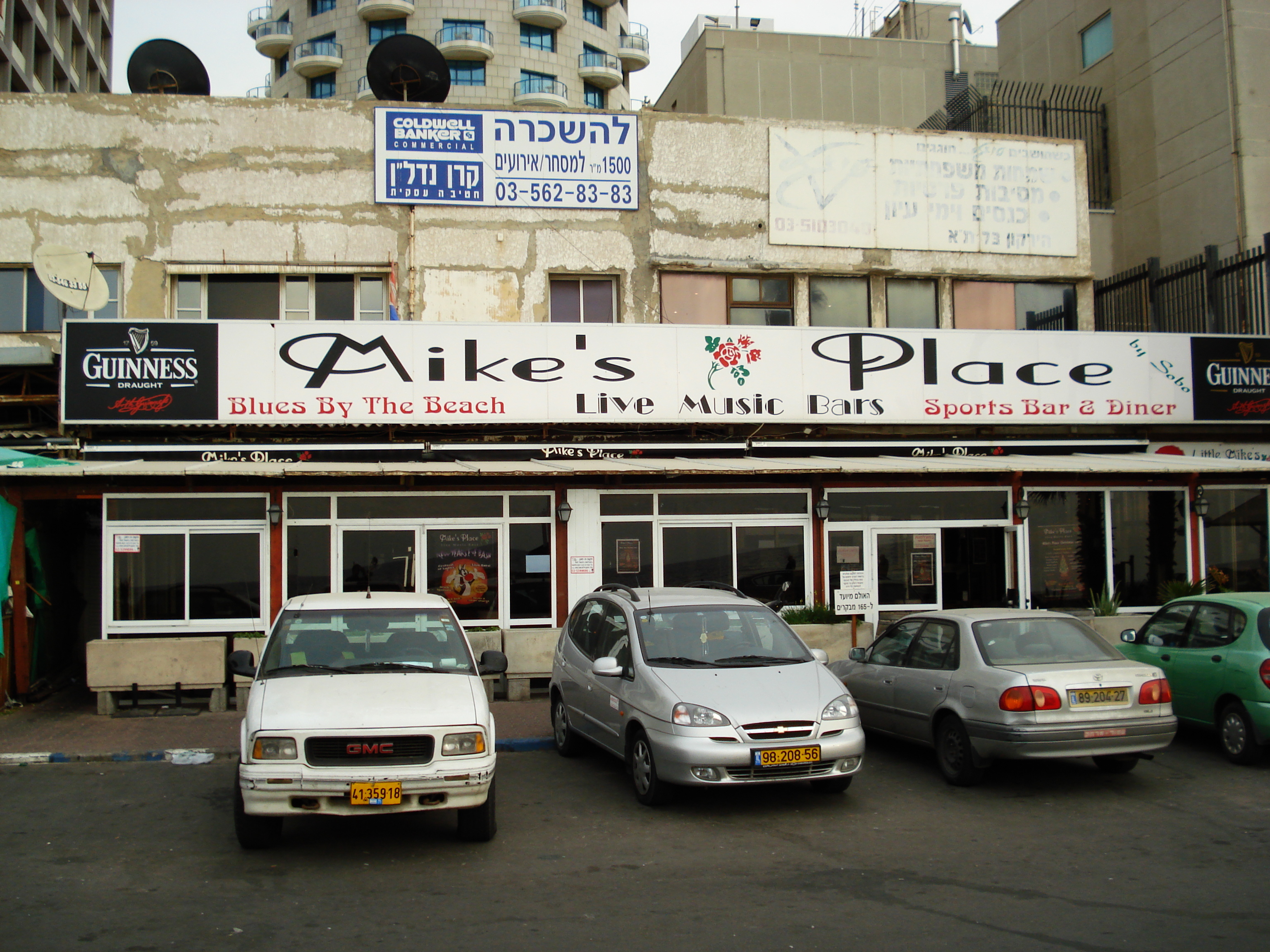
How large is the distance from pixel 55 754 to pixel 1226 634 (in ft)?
37.7

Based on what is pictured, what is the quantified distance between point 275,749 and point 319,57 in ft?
188

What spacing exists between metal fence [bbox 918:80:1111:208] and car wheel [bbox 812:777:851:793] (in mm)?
19651

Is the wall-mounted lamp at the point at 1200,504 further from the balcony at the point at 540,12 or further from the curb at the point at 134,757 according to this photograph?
the balcony at the point at 540,12

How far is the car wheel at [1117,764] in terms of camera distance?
9.38 m

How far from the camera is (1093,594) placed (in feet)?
51.6

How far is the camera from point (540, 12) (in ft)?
188

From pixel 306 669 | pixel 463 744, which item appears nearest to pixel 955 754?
pixel 463 744

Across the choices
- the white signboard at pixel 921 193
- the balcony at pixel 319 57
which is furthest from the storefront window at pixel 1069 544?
the balcony at pixel 319 57

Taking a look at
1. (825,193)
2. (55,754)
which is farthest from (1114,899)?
(825,193)

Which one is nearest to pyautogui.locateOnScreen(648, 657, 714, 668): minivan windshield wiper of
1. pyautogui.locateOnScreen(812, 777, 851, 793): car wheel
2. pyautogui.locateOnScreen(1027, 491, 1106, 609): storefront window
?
pyautogui.locateOnScreen(812, 777, 851, 793): car wheel

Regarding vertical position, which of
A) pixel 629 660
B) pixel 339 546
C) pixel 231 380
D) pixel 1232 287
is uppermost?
pixel 1232 287

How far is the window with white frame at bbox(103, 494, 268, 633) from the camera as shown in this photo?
1342 centimetres

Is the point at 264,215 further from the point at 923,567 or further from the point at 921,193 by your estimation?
the point at 923,567

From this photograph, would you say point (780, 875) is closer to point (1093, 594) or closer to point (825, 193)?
point (1093, 594)
